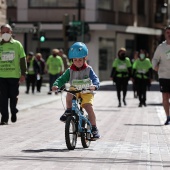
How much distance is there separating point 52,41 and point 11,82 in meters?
41.2

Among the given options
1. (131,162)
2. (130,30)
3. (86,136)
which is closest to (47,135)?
(86,136)

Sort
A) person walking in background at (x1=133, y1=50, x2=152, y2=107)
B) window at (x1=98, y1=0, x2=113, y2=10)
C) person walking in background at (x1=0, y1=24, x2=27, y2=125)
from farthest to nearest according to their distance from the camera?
window at (x1=98, y1=0, x2=113, y2=10), person walking in background at (x1=133, y1=50, x2=152, y2=107), person walking in background at (x1=0, y1=24, x2=27, y2=125)

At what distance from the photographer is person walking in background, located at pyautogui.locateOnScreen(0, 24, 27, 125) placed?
15.9 m

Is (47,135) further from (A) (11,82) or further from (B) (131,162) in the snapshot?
(B) (131,162)

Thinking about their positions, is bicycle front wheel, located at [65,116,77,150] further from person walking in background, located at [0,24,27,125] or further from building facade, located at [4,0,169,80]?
building facade, located at [4,0,169,80]

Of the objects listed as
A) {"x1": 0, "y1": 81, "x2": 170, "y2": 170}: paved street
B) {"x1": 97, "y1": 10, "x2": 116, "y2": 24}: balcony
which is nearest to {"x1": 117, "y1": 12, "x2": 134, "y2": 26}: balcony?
{"x1": 97, "y1": 10, "x2": 116, "y2": 24}: balcony

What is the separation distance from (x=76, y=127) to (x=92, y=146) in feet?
2.11

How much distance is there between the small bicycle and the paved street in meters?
0.14

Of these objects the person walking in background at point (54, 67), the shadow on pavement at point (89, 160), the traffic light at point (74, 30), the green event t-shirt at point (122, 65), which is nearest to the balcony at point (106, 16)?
the traffic light at point (74, 30)

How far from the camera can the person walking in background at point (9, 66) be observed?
15883mm

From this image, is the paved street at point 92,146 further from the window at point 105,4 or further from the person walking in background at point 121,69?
the window at point 105,4

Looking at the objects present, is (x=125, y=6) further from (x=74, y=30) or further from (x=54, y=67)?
(x=54, y=67)

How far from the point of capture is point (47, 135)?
13.8 m

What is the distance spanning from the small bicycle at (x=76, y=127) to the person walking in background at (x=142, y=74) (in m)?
13.9
